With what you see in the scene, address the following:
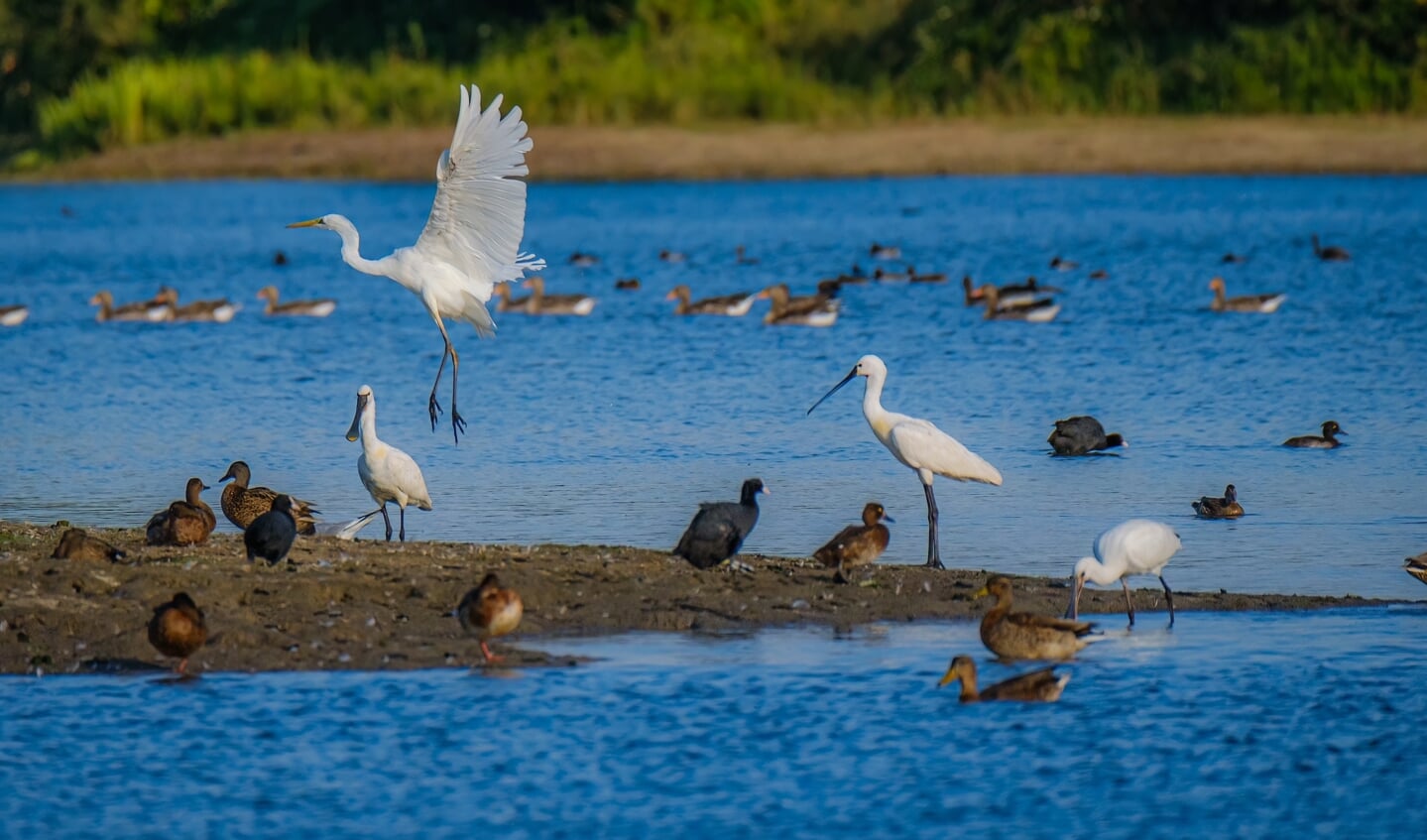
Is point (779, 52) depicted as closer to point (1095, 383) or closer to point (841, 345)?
point (841, 345)

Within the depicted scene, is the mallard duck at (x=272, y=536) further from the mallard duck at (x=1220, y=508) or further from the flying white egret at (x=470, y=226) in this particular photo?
the mallard duck at (x=1220, y=508)

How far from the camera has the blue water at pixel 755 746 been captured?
7.60 metres

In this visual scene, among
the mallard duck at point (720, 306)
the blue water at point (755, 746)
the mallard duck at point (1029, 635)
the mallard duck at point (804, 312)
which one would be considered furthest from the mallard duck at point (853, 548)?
the mallard duck at point (720, 306)

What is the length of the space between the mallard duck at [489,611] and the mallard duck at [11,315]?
701 inches

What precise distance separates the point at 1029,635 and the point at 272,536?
11.1 feet

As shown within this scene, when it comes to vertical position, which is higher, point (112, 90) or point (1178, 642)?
point (112, 90)

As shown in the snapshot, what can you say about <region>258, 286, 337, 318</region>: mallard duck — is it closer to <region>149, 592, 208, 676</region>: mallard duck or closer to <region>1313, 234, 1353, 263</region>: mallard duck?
<region>1313, 234, 1353, 263</region>: mallard duck

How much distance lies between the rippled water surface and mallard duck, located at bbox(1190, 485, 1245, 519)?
0.12 meters

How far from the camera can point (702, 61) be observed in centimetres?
4859

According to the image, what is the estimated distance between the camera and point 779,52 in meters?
50.4

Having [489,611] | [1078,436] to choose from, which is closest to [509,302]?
[1078,436]

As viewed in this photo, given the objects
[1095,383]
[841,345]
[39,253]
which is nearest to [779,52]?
[39,253]

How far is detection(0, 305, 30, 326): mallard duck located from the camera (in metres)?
25.5

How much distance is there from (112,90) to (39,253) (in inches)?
556
